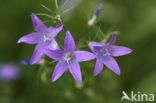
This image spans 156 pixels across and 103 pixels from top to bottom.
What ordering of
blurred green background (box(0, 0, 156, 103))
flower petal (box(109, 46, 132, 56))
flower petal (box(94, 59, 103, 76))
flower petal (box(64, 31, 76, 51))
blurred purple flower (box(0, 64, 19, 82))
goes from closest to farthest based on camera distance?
flower petal (box(64, 31, 76, 51)) → flower petal (box(94, 59, 103, 76)) → flower petal (box(109, 46, 132, 56)) → blurred green background (box(0, 0, 156, 103)) → blurred purple flower (box(0, 64, 19, 82))

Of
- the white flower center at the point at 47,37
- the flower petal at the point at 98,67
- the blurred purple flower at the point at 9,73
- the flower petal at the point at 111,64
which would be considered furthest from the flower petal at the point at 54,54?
the blurred purple flower at the point at 9,73

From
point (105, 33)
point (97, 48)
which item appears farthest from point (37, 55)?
point (105, 33)

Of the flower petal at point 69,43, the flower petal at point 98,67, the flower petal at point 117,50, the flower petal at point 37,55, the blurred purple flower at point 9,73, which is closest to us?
the flower petal at point 69,43

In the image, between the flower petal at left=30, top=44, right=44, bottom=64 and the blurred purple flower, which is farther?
the blurred purple flower

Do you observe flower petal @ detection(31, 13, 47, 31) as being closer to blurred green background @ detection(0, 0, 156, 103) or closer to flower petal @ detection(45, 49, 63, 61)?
flower petal @ detection(45, 49, 63, 61)

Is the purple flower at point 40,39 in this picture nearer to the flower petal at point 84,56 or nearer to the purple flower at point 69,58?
the purple flower at point 69,58

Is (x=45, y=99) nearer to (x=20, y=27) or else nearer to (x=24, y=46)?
(x=24, y=46)

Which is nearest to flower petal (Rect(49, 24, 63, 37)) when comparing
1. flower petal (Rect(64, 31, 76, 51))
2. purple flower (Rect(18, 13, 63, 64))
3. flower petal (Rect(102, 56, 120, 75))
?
purple flower (Rect(18, 13, 63, 64))
